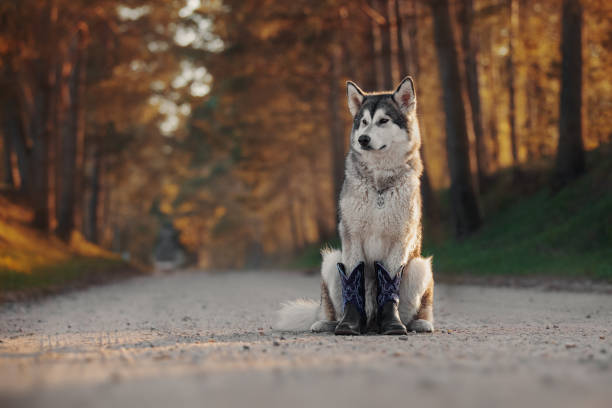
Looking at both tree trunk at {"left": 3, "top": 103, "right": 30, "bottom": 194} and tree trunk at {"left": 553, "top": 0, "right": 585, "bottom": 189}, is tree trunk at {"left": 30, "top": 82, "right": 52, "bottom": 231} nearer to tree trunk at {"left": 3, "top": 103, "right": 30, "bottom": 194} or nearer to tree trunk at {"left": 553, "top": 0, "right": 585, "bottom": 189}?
tree trunk at {"left": 3, "top": 103, "right": 30, "bottom": 194}

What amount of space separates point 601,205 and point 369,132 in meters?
12.2

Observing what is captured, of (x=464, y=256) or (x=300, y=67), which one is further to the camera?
(x=300, y=67)

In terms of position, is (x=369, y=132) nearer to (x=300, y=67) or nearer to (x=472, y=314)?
(x=472, y=314)

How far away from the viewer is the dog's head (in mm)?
6691

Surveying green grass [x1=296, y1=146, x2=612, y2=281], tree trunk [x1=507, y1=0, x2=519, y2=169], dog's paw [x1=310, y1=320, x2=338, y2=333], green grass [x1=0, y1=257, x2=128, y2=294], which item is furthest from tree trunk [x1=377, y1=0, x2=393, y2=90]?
dog's paw [x1=310, y1=320, x2=338, y2=333]

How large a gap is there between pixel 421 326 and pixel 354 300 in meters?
0.87

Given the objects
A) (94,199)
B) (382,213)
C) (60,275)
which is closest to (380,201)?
(382,213)

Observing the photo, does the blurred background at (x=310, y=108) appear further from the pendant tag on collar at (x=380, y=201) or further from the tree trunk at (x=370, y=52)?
the pendant tag on collar at (x=380, y=201)

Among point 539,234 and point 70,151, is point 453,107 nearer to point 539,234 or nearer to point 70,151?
point 539,234

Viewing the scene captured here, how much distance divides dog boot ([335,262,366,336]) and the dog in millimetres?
11

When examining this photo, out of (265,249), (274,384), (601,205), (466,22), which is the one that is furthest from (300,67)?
(265,249)

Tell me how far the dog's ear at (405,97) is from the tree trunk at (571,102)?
48.4 ft

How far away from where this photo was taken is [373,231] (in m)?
6.79

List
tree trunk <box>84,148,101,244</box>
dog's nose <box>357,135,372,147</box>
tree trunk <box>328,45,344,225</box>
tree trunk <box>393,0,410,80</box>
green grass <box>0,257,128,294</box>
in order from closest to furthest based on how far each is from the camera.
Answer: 1. dog's nose <box>357,135,372,147</box>
2. green grass <box>0,257,128,294</box>
3. tree trunk <box>393,0,410,80</box>
4. tree trunk <box>328,45,344,225</box>
5. tree trunk <box>84,148,101,244</box>
